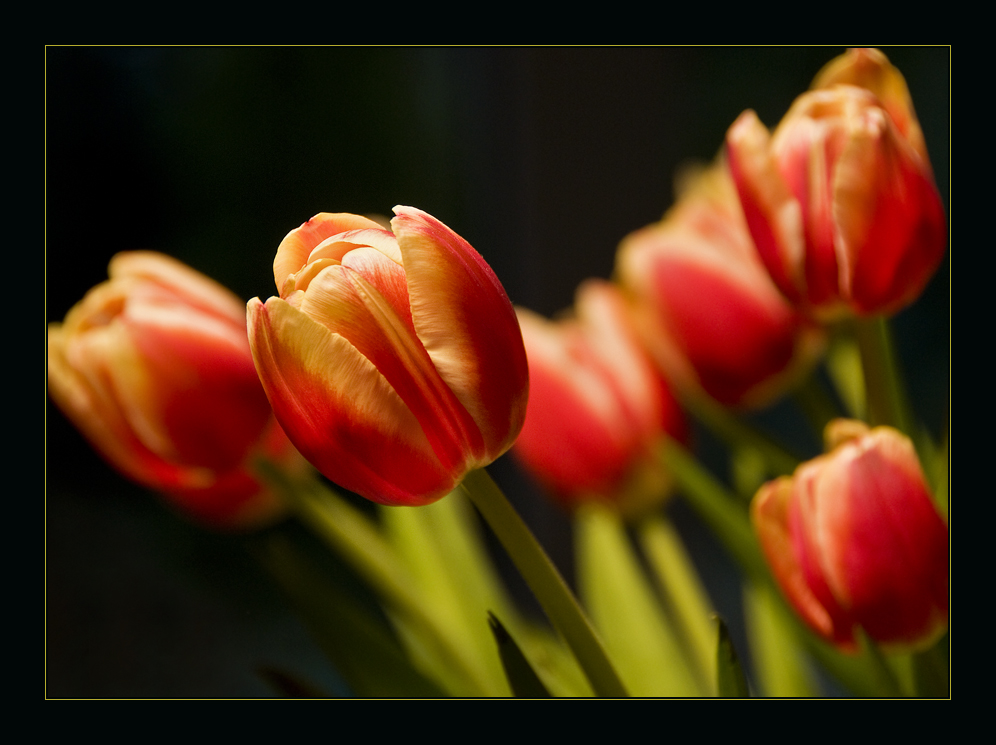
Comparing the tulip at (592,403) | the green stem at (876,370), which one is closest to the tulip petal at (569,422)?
the tulip at (592,403)

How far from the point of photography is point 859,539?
0.25 meters

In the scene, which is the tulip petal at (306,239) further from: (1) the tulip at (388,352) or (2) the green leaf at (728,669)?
(2) the green leaf at (728,669)

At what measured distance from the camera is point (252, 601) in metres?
0.47

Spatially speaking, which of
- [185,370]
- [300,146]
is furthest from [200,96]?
[185,370]

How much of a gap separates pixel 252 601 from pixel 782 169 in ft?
1.12

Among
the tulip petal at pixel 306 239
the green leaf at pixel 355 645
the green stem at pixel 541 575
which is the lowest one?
the green leaf at pixel 355 645

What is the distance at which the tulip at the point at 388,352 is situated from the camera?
21 cm

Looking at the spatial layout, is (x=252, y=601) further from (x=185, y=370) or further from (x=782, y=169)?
(x=782, y=169)

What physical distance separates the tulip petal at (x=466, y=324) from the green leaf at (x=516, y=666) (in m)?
0.06

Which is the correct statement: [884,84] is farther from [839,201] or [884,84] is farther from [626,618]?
[626,618]

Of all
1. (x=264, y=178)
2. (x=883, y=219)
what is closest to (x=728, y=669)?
(x=883, y=219)

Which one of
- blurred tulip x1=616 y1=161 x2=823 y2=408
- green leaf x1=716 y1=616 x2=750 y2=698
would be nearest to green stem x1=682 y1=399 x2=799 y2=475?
blurred tulip x1=616 y1=161 x2=823 y2=408

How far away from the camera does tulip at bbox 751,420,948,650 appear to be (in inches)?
9.9

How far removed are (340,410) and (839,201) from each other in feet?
0.51
